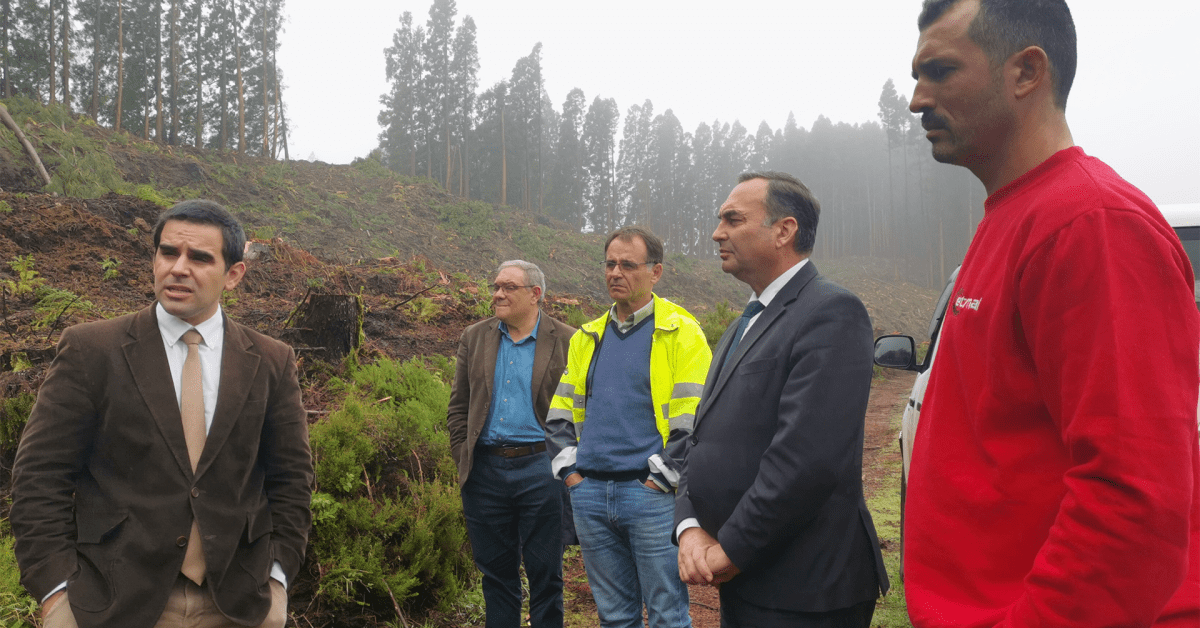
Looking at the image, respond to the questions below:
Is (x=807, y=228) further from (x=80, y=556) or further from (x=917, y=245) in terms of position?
(x=917, y=245)

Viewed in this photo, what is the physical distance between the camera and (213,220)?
9.19 feet

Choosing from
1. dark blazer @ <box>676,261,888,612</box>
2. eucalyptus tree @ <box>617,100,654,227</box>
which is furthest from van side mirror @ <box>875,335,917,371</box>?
eucalyptus tree @ <box>617,100,654,227</box>

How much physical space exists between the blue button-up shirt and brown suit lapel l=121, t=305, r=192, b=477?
2.05 meters

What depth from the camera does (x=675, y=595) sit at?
11.2ft

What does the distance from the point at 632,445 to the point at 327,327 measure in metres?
5.54

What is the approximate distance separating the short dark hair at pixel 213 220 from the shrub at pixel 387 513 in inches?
98.1

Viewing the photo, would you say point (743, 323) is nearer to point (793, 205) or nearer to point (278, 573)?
point (793, 205)

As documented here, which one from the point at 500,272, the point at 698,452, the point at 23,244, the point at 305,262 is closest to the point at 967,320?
the point at 698,452

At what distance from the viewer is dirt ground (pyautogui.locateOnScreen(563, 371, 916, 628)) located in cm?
523

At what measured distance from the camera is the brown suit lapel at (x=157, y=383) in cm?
246

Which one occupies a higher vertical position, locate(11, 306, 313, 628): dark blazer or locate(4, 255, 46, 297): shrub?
locate(4, 255, 46, 297): shrub

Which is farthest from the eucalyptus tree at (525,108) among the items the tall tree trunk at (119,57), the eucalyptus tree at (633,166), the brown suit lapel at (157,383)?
the brown suit lapel at (157,383)

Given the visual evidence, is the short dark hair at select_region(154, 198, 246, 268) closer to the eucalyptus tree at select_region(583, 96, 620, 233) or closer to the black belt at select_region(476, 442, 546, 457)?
the black belt at select_region(476, 442, 546, 457)

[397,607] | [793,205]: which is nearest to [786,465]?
[793,205]
